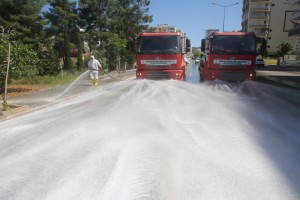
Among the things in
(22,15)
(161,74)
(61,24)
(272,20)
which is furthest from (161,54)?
(272,20)

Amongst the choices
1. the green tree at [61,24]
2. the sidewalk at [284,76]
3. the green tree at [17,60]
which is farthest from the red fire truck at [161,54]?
the green tree at [61,24]

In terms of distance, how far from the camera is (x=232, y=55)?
1576 centimetres

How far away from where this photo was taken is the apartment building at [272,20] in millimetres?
85500

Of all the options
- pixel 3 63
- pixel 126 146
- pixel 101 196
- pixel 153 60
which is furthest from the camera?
pixel 153 60

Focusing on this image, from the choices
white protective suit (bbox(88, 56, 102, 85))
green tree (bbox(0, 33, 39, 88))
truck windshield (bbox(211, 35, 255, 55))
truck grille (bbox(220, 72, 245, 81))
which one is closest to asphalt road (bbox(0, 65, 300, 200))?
green tree (bbox(0, 33, 39, 88))

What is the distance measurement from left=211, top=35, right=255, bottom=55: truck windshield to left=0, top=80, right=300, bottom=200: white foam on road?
634cm

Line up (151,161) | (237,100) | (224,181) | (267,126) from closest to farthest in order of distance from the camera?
(224,181)
(151,161)
(267,126)
(237,100)

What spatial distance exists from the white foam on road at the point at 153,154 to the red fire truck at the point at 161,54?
682 centimetres

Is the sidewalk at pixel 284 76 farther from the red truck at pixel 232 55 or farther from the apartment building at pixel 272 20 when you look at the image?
the apartment building at pixel 272 20

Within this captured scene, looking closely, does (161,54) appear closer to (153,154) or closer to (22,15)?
(153,154)

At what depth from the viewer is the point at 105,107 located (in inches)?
408

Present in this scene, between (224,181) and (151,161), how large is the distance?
124 centimetres

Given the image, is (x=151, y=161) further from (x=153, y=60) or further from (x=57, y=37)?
(x=57, y=37)

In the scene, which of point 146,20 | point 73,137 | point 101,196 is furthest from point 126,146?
point 146,20
